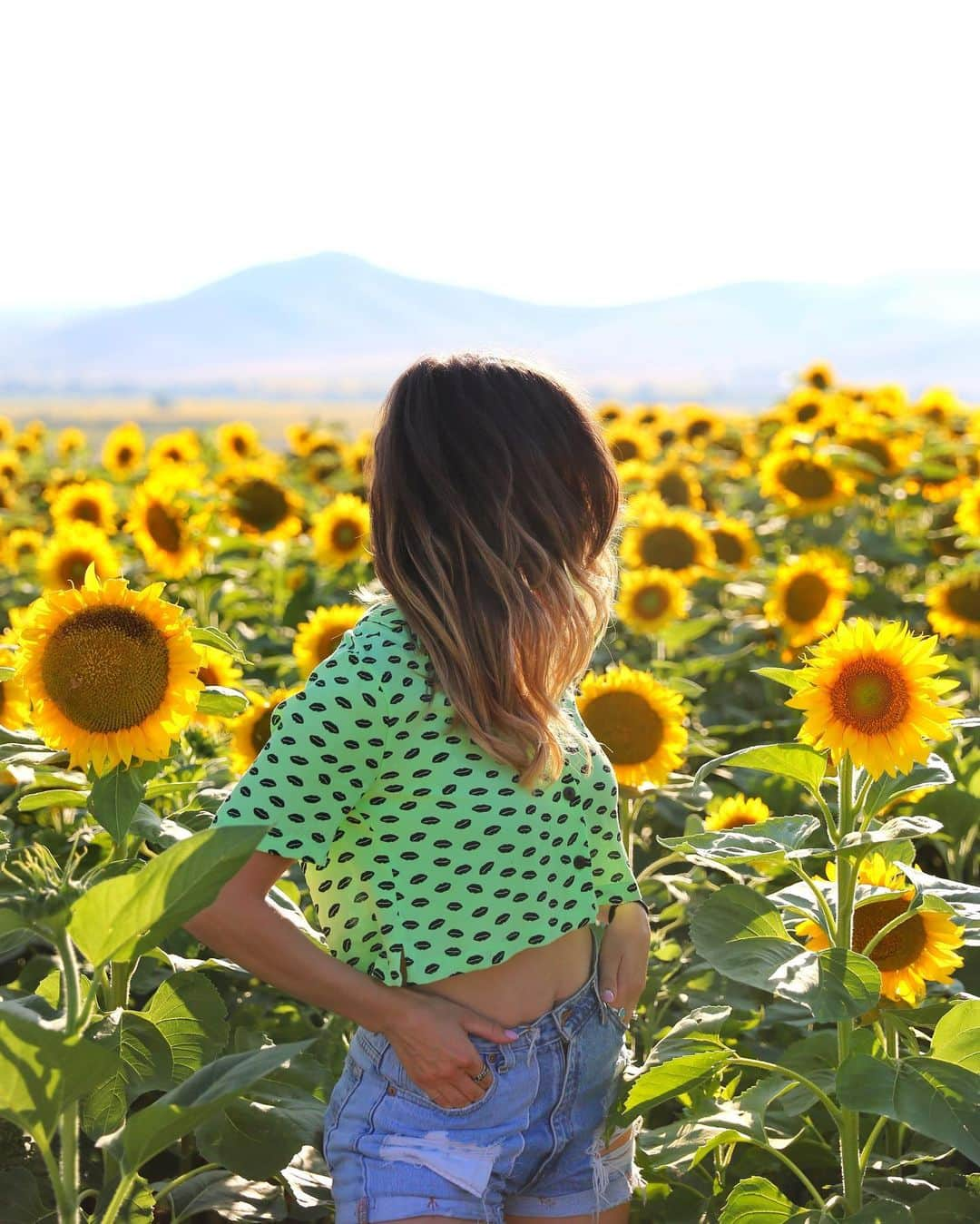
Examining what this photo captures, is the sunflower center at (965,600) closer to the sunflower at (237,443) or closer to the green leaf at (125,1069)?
the green leaf at (125,1069)

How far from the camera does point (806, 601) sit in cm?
502

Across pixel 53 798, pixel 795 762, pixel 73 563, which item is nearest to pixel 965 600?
pixel 73 563

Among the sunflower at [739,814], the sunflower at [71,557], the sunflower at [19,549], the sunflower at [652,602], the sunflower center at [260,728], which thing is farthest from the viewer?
the sunflower at [19,549]

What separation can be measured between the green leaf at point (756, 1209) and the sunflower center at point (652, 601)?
3097 millimetres

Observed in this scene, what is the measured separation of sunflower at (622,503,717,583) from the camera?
5719 mm

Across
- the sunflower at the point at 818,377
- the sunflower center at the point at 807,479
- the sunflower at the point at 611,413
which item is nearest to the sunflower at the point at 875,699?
the sunflower center at the point at 807,479

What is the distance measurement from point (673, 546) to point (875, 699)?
3.48 meters

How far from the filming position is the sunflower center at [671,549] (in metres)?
5.72

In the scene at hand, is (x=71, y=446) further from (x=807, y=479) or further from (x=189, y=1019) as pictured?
(x=189, y=1019)

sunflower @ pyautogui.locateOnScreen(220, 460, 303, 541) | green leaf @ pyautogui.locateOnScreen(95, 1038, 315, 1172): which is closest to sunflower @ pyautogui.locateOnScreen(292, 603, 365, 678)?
green leaf @ pyautogui.locateOnScreen(95, 1038, 315, 1172)

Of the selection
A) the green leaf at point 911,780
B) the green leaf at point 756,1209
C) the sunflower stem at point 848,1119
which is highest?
the green leaf at point 911,780

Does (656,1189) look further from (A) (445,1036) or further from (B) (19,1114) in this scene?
(B) (19,1114)

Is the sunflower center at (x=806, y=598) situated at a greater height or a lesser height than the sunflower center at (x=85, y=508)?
lesser

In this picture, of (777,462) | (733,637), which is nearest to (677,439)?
(777,462)
